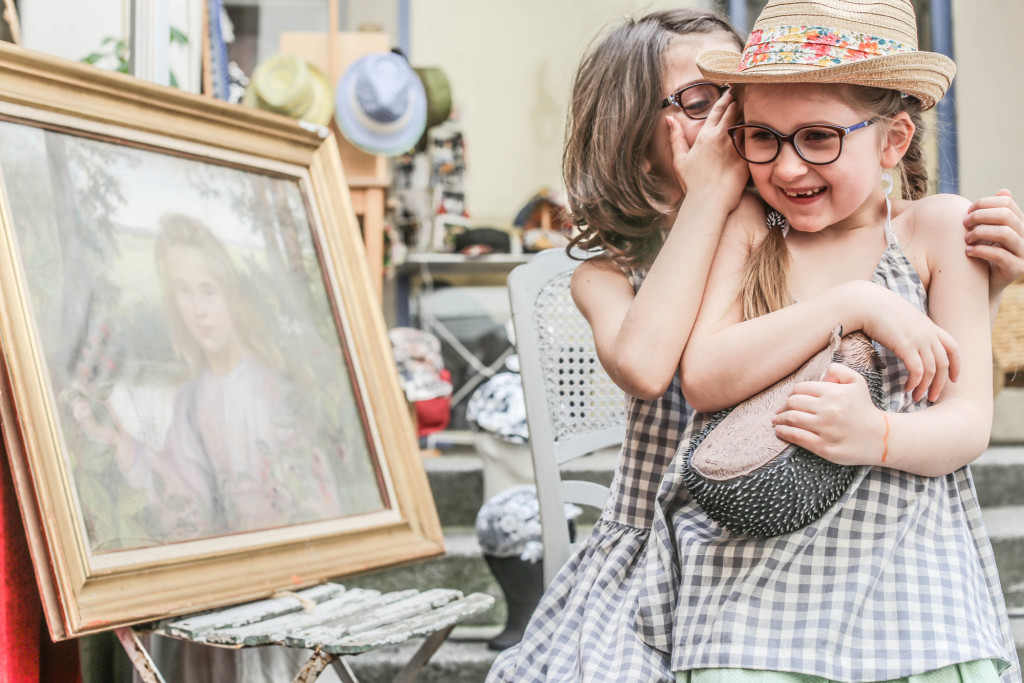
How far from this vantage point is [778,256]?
88cm

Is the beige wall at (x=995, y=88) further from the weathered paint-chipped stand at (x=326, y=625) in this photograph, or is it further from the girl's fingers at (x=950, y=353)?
the weathered paint-chipped stand at (x=326, y=625)

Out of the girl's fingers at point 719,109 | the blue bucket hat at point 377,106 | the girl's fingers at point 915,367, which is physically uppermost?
the blue bucket hat at point 377,106

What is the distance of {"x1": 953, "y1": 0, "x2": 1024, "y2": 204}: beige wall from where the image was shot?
1.41 meters

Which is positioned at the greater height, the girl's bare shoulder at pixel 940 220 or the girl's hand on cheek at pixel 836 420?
the girl's bare shoulder at pixel 940 220

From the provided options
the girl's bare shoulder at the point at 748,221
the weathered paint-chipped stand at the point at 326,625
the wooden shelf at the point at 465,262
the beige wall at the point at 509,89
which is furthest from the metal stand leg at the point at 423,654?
the beige wall at the point at 509,89

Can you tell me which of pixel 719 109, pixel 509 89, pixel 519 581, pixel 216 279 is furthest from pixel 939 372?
pixel 509 89


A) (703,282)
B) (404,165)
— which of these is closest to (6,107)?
(703,282)

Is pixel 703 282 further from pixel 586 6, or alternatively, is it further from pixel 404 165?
pixel 586 6

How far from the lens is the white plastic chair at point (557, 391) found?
1330 millimetres

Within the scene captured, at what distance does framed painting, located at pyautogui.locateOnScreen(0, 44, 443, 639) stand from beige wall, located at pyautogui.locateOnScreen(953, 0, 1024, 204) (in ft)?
3.69

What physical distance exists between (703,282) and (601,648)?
0.39m

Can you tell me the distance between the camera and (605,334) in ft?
3.36

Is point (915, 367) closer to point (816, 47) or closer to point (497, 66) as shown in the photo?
point (816, 47)

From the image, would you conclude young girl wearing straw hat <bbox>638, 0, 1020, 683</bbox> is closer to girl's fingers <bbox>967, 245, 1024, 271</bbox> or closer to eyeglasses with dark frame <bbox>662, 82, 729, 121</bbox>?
girl's fingers <bbox>967, 245, 1024, 271</bbox>
